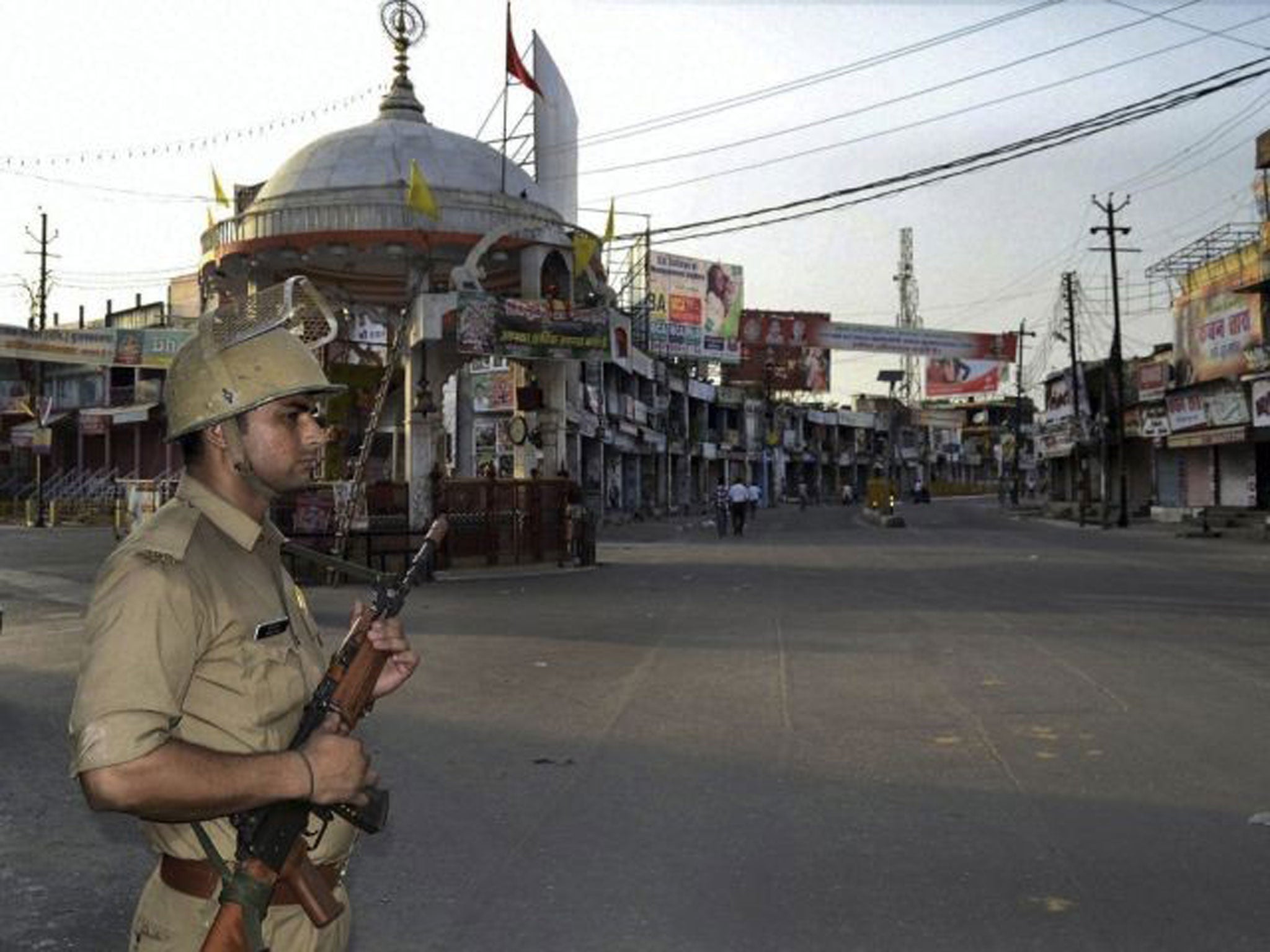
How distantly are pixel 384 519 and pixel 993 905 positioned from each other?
16.0 meters

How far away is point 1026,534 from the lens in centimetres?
3484

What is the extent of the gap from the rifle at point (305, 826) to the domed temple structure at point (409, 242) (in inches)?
678

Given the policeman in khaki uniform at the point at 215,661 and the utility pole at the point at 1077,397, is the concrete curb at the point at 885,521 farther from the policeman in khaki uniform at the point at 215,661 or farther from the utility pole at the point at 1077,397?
the policeman in khaki uniform at the point at 215,661

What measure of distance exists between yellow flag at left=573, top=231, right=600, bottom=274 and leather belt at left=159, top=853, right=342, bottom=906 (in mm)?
19728

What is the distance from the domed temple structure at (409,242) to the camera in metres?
19.9

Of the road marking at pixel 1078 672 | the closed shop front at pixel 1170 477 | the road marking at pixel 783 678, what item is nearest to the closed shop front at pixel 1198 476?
the closed shop front at pixel 1170 477

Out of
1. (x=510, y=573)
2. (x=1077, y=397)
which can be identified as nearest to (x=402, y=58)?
(x=510, y=573)

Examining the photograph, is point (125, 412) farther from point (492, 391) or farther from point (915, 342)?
point (915, 342)

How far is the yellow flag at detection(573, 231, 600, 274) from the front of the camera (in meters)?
21.2

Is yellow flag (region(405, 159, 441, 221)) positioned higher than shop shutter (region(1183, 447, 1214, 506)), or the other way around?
yellow flag (region(405, 159, 441, 221))

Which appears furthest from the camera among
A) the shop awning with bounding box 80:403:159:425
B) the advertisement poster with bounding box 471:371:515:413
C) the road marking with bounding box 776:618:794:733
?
the shop awning with bounding box 80:403:159:425

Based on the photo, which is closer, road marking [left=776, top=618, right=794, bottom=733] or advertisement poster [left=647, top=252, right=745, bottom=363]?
road marking [left=776, top=618, right=794, bottom=733]

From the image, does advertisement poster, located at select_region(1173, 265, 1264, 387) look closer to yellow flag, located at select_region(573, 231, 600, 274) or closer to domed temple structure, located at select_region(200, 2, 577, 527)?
yellow flag, located at select_region(573, 231, 600, 274)

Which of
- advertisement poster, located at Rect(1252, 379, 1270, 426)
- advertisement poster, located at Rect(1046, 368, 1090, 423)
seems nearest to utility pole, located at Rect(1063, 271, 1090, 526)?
advertisement poster, located at Rect(1046, 368, 1090, 423)
